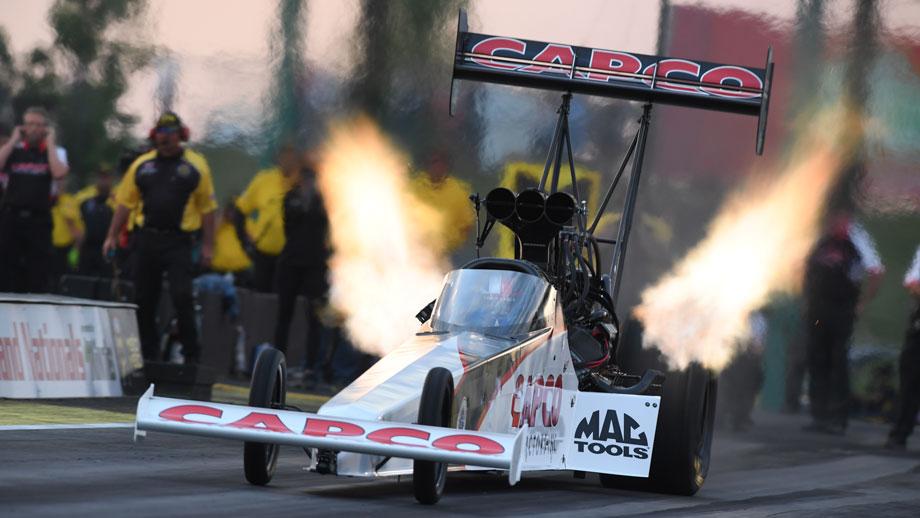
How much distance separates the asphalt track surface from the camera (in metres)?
7.91

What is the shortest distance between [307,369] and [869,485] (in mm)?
6762

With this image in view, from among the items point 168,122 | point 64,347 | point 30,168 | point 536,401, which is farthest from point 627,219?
point 30,168

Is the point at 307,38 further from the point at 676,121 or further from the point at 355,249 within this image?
the point at 676,121

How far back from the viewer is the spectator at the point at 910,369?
623 inches

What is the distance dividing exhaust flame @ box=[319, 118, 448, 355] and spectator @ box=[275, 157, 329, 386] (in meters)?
0.12

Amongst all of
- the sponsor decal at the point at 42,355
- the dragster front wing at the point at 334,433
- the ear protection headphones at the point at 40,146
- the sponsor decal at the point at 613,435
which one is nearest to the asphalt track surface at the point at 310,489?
the sponsor decal at the point at 613,435

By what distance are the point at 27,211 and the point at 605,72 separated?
330 inches

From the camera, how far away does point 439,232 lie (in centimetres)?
1706

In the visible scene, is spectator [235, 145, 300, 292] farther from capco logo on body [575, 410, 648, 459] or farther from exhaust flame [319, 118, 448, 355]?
capco logo on body [575, 410, 648, 459]

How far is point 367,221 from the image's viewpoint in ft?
58.4

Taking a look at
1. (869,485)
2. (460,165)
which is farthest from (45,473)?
(460,165)

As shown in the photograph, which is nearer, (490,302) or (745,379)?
(490,302)

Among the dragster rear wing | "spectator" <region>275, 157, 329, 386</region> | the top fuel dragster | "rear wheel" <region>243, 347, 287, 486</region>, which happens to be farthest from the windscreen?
"spectator" <region>275, 157, 329, 386</region>

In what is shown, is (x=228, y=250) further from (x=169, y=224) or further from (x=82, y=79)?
(x=169, y=224)
